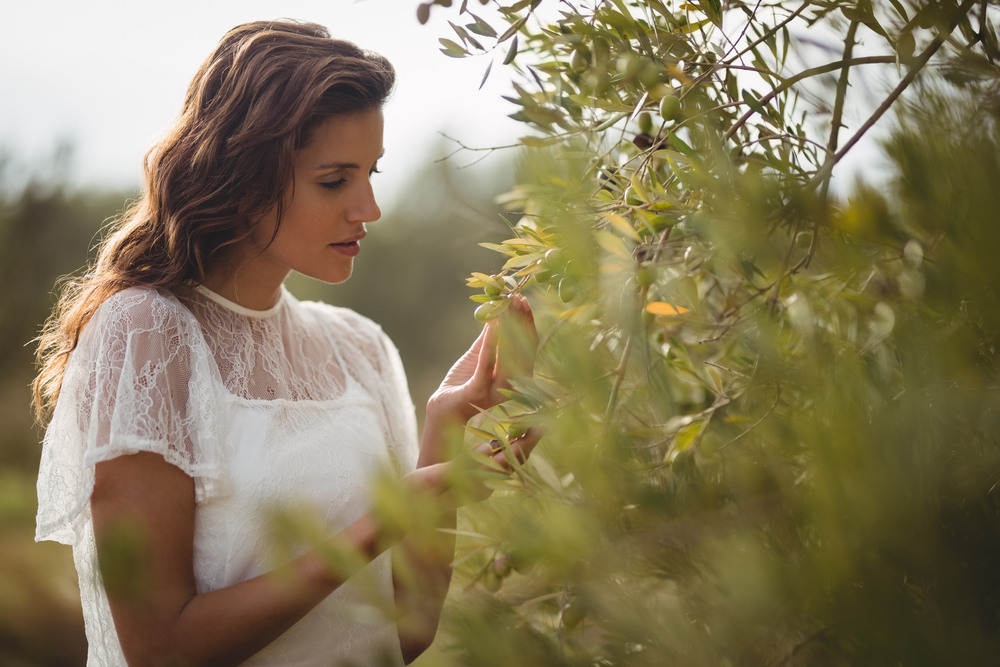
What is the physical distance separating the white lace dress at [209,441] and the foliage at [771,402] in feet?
2.40

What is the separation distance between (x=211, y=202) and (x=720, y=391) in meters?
1.10

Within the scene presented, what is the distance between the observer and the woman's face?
1.25 metres

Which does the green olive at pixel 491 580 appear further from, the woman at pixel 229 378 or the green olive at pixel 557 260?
the woman at pixel 229 378

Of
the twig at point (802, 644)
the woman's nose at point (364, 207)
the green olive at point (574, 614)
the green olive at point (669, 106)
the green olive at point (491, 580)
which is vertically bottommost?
the green olive at point (491, 580)

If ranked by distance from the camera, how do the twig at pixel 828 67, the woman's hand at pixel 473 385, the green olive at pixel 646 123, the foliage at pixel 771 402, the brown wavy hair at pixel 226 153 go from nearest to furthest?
the foliage at pixel 771 402 → the twig at pixel 828 67 → the green olive at pixel 646 123 → the woman's hand at pixel 473 385 → the brown wavy hair at pixel 226 153

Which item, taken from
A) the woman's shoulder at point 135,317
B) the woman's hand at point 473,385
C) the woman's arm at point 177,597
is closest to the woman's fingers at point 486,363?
the woman's hand at point 473,385

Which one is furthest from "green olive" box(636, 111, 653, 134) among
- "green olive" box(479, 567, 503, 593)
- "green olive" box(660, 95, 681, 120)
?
"green olive" box(479, 567, 503, 593)

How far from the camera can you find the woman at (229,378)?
1.04m

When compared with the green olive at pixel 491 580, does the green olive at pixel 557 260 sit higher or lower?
higher

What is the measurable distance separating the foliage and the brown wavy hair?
74 cm

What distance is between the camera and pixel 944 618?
0.28 m

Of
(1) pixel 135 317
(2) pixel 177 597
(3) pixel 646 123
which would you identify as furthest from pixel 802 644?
(1) pixel 135 317

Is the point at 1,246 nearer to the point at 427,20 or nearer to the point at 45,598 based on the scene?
the point at 45,598

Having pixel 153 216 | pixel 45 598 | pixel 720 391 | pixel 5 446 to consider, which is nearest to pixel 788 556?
pixel 720 391
